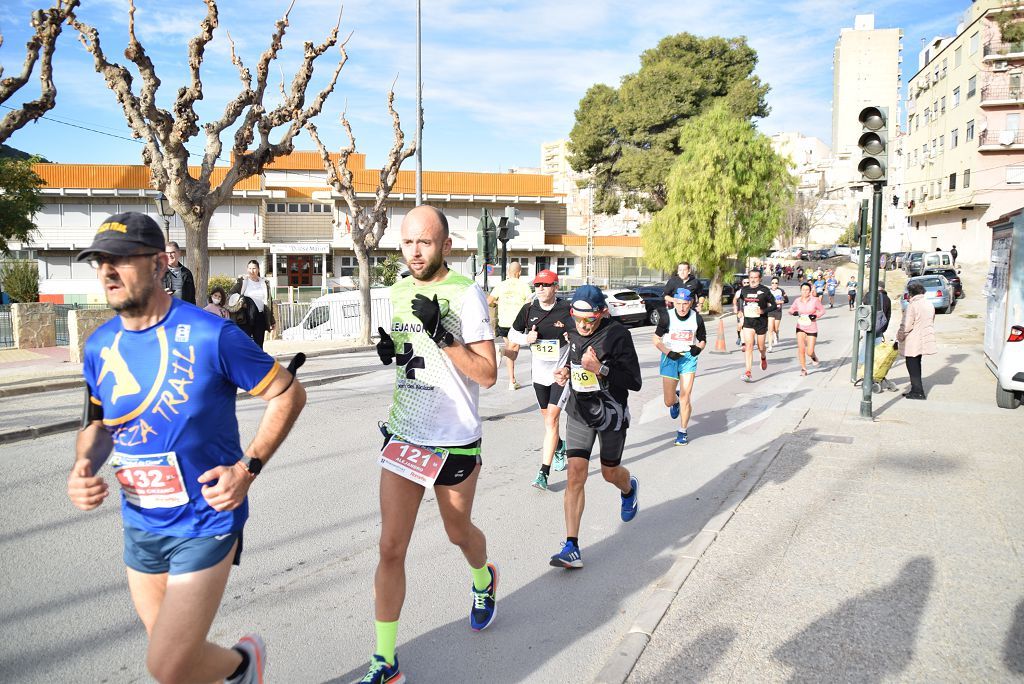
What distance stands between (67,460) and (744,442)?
7.11 metres

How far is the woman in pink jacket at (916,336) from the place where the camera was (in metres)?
11.4

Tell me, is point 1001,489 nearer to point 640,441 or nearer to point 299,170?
point 640,441

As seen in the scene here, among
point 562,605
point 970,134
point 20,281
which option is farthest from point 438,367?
point 970,134

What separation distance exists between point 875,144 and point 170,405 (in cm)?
909

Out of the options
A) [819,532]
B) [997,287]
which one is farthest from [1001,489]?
[997,287]

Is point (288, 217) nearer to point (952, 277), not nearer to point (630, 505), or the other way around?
point (952, 277)

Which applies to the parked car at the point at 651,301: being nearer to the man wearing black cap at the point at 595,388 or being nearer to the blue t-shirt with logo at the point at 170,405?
the man wearing black cap at the point at 595,388

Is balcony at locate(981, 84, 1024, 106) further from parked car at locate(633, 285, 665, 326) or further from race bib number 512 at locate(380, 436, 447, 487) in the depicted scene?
race bib number 512 at locate(380, 436, 447, 487)

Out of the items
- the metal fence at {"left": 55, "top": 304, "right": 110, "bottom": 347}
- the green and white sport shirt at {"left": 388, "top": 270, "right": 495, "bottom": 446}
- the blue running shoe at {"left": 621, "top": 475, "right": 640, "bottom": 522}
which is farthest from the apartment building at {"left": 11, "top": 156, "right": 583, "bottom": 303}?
the green and white sport shirt at {"left": 388, "top": 270, "right": 495, "bottom": 446}

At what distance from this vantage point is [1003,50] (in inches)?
1932

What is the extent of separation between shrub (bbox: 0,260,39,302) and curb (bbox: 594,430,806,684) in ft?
76.7

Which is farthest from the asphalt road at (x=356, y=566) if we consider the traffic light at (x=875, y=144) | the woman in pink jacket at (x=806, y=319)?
the woman in pink jacket at (x=806, y=319)

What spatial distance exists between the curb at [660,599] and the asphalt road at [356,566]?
109mm

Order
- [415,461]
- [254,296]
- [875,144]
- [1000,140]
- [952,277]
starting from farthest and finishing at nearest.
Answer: [1000,140]
[952,277]
[254,296]
[875,144]
[415,461]
